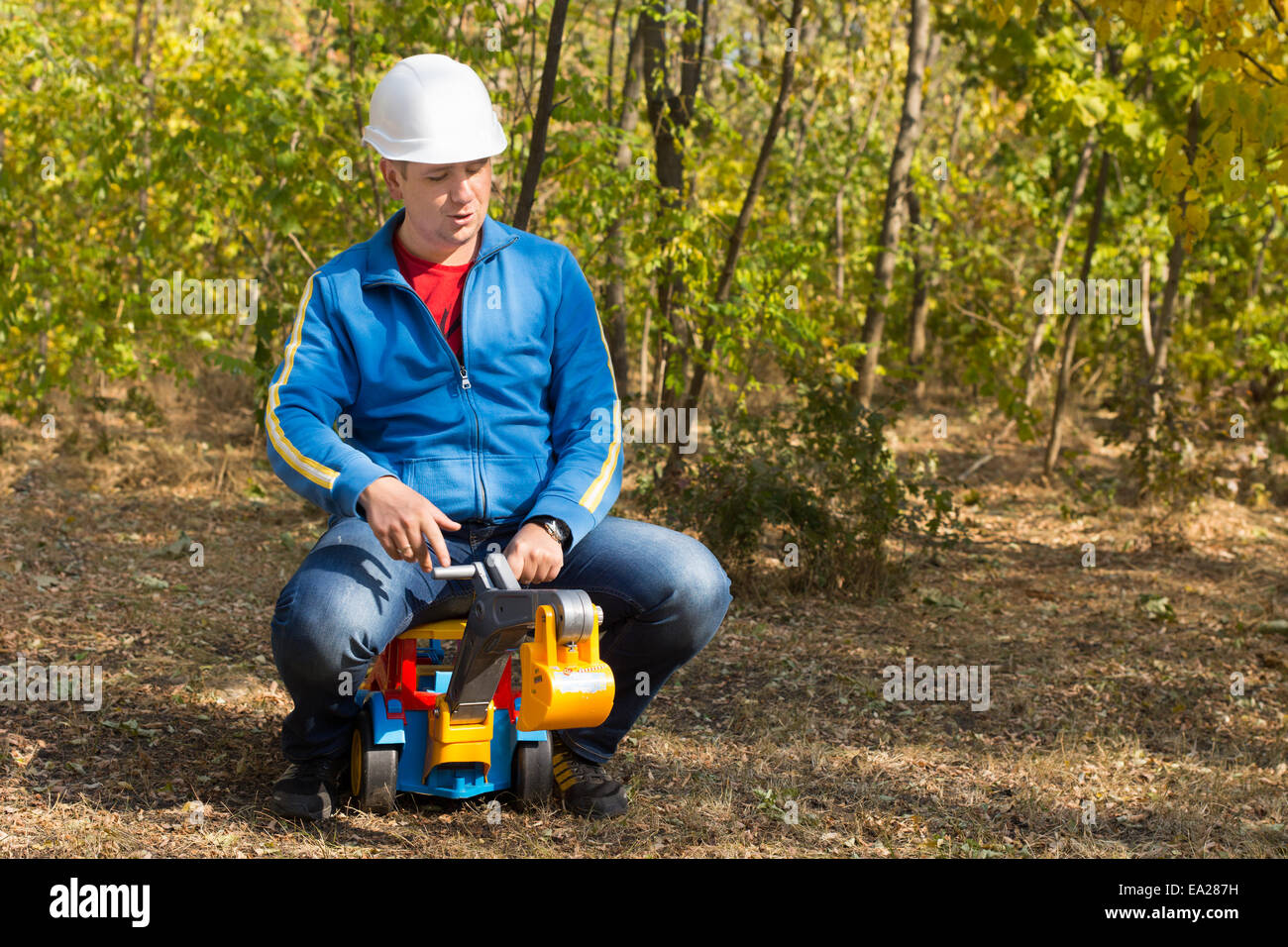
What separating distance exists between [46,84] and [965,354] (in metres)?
6.61

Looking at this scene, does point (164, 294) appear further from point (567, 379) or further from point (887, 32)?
point (887, 32)

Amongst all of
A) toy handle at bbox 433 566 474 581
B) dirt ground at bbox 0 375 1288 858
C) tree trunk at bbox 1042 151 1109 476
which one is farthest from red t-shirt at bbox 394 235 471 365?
tree trunk at bbox 1042 151 1109 476

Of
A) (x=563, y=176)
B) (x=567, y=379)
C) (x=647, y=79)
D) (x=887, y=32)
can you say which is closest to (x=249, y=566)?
(x=563, y=176)

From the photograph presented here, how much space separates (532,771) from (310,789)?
47 centimetres

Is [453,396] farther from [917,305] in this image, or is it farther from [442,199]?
[917,305]

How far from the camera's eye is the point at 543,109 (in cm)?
436

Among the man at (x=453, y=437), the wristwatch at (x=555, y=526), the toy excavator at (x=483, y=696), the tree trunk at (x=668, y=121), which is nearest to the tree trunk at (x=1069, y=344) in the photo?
the tree trunk at (x=668, y=121)

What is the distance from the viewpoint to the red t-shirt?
274 cm

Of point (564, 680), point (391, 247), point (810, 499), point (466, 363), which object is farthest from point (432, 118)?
point (810, 499)

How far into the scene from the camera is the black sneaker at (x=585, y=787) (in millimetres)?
2727

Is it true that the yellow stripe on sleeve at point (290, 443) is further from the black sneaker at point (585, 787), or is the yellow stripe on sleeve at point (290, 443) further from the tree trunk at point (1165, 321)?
the tree trunk at point (1165, 321)

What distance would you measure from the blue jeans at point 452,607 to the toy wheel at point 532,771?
110mm

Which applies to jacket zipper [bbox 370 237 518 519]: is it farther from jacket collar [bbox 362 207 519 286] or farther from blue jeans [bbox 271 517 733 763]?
blue jeans [bbox 271 517 733 763]

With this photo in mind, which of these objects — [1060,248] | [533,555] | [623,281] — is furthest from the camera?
[1060,248]
